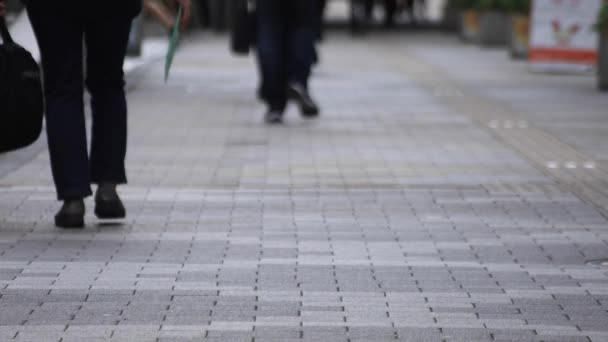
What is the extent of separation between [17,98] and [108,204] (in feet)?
2.21

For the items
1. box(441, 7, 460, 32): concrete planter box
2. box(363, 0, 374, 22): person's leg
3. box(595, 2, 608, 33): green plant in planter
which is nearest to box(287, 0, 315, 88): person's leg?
box(595, 2, 608, 33): green plant in planter

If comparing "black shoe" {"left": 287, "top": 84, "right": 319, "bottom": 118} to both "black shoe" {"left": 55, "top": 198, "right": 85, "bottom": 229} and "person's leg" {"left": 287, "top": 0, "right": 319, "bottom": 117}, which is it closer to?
"person's leg" {"left": 287, "top": 0, "right": 319, "bottom": 117}

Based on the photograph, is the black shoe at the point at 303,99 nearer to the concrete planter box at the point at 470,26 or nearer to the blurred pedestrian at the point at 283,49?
the blurred pedestrian at the point at 283,49

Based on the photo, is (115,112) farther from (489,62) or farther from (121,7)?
(489,62)

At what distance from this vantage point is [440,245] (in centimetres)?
664

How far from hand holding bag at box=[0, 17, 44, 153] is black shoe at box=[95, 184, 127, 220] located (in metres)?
0.46

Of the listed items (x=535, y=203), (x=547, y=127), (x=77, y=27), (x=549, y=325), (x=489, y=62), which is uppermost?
(x=77, y=27)

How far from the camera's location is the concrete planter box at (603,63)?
16312 mm

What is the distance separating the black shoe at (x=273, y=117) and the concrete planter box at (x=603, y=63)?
16.3ft

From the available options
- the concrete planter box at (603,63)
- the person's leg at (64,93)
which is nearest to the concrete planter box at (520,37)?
the concrete planter box at (603,63)

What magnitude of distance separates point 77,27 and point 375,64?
49.7ft

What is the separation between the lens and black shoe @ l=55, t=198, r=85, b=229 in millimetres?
6930

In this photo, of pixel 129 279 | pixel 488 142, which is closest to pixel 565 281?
pixel 129 279

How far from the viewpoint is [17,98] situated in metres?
6.73
